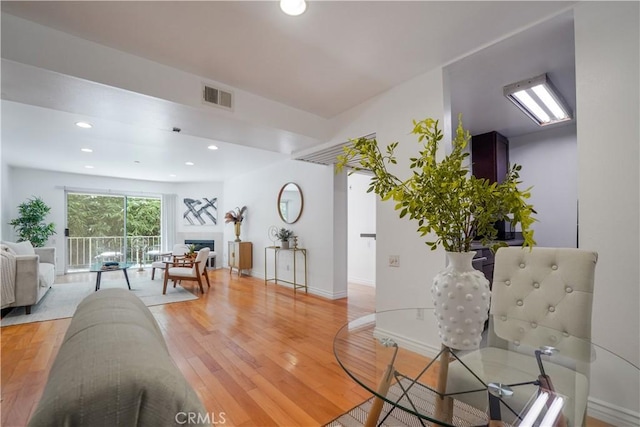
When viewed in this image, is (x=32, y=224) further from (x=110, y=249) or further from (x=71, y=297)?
(x=71, y=297)

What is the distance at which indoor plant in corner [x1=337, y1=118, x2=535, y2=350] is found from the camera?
38.9 inches

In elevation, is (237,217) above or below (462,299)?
above

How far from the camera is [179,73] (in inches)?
94.8

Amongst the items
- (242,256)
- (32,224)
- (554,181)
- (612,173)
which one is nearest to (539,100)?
(554,181)

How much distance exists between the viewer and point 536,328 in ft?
5.01

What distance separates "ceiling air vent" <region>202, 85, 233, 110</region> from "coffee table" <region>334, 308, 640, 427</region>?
7.11ft

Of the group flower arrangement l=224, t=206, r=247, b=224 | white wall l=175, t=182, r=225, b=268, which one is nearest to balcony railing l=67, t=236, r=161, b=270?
white wall l=175, t=182, r=225, b=268

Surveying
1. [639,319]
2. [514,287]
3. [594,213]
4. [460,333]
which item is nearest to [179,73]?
[460,333]

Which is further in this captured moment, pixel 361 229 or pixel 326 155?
pixel 361 229

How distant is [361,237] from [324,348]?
3.29 m

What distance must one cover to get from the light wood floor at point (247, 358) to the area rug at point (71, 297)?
274mm

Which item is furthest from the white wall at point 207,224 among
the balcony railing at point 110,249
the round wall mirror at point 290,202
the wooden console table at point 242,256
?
the round wall mirror at point 290,202

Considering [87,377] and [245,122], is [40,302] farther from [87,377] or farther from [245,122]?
[87,377]

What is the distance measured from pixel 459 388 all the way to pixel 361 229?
4624 mm
